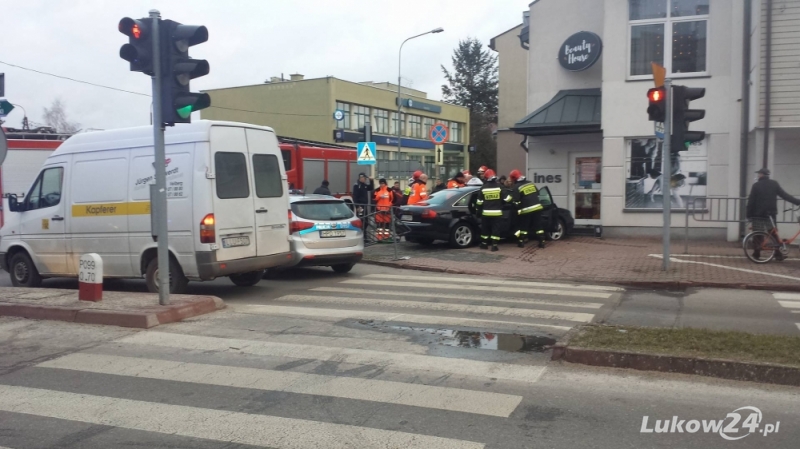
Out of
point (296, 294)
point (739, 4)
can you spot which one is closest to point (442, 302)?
point (296, 294)

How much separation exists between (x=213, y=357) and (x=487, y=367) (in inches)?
103

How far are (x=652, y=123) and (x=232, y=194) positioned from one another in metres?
11.6

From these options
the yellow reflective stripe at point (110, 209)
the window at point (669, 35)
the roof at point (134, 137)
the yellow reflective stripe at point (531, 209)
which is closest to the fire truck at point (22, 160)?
the roof at point (134, 137)

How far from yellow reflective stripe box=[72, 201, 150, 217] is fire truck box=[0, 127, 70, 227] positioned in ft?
28.1

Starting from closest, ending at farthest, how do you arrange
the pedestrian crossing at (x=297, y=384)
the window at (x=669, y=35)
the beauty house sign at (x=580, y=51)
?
the pedestrian crossing at (x=297, y=384) → the window at (x=669, y=35) → the beauty house sign at (x=580, y=51)

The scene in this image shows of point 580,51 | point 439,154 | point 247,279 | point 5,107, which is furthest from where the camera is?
point 439,154

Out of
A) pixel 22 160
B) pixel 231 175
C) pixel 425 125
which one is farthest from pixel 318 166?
pixel 425 125

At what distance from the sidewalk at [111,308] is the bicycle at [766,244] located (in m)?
9.70

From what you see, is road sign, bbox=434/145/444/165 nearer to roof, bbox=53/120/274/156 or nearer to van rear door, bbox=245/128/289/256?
van rear door, bbox=245/128/289/256

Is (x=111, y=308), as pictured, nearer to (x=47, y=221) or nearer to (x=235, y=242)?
(x=235, y=242)

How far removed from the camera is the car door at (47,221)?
37.1ft

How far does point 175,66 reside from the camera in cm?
839

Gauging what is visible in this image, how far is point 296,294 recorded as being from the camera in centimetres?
1073

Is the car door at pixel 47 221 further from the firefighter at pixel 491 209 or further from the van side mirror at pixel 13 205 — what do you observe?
the firefighter at pixel 491 209
